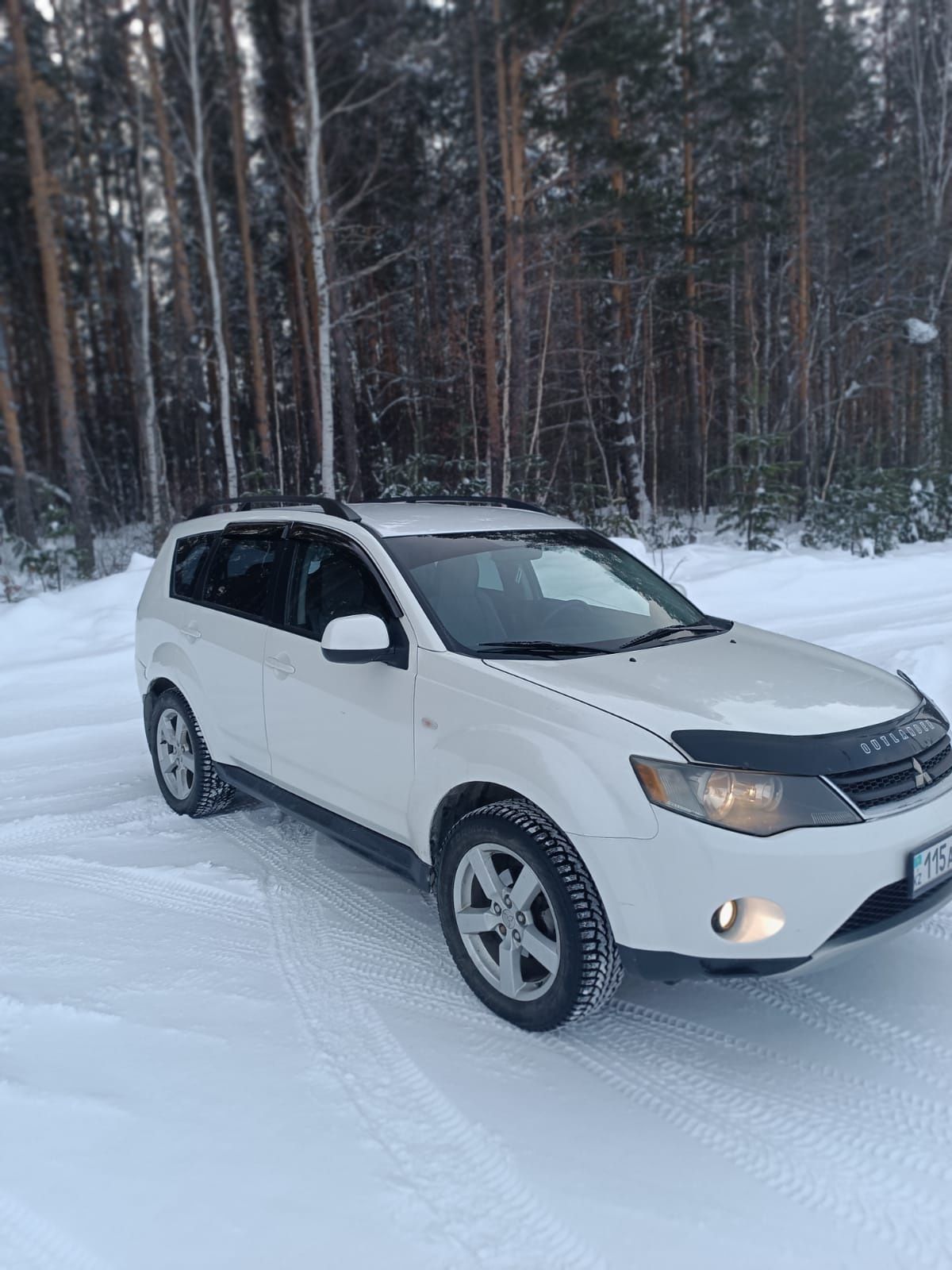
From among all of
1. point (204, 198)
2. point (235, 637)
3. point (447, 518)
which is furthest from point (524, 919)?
point (204, 198)

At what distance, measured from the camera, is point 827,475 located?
57.0 ft

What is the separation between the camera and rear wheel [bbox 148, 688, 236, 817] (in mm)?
4898

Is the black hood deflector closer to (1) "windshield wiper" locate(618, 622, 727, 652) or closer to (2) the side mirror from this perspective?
(1) "windshield wiper" locate(618, 622, 727, 652)

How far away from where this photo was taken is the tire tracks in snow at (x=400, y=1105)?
2.21 meters

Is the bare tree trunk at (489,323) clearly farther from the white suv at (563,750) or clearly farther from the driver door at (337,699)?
the driver door at (337,699)

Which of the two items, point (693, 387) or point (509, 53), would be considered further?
point (693, 387)

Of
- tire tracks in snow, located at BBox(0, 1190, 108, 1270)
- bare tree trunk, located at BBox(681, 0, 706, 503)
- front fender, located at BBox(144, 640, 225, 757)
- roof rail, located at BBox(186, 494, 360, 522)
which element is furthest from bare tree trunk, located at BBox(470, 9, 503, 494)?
tire tracks in snow, located at BBox(0, 1190, 108, 1270)

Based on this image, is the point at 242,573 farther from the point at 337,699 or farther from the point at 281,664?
the point at 337,699

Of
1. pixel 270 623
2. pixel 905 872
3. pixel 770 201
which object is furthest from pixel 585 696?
pixel 770 201

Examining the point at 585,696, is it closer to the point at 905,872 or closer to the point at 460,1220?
the point at 905,872

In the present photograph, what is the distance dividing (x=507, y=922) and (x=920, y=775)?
1424mm

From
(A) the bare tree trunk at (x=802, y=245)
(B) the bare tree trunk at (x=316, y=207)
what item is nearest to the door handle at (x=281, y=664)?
(B) the bare tree trunk at (x=316, y=207)

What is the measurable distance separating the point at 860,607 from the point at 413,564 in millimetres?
8656

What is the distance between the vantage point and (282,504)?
4.69 metres
